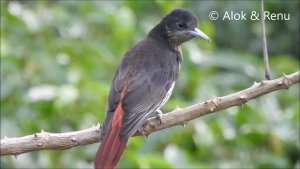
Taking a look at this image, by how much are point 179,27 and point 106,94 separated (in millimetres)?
873

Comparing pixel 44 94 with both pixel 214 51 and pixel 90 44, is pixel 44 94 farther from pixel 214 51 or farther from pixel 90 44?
pixel 214 51

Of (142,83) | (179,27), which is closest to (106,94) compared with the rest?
(179,27)

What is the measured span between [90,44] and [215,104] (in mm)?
2248

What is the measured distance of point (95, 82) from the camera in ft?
21.9

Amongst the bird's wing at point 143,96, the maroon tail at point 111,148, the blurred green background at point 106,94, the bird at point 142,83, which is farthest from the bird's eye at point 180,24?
the maroon tail at point 111,148

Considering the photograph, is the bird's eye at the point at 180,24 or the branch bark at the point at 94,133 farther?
the bird's eye at the point at 180,24

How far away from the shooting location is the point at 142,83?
5.30 m

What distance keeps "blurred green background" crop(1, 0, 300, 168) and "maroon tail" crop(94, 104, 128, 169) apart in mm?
1190

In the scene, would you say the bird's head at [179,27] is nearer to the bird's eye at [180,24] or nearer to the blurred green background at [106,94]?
the bird's eye at [180,24]

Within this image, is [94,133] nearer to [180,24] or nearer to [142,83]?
[142,83]

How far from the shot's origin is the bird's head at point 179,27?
5.74 meters

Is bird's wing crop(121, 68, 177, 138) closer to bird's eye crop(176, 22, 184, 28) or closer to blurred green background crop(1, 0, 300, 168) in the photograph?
bird's eye crop(176, 22, 184, 28)

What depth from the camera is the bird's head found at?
18.8ft

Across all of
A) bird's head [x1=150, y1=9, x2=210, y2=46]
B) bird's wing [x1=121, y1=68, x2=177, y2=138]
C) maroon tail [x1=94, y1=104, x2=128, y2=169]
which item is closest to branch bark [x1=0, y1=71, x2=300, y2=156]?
maroon tail [x1=94, y1=104, x2=128, y2=169]
